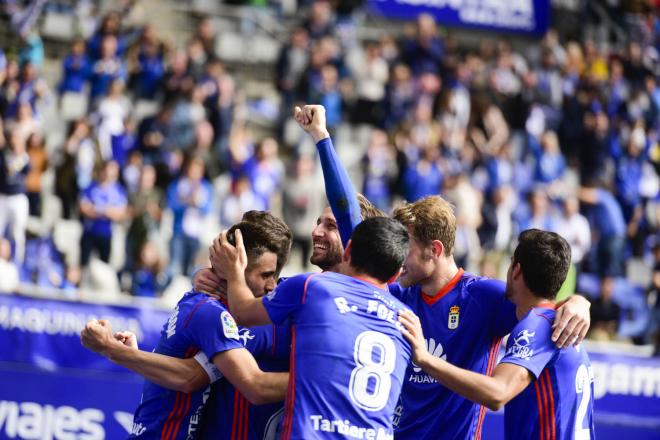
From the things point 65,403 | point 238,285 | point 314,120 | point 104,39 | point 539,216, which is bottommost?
point 65,403

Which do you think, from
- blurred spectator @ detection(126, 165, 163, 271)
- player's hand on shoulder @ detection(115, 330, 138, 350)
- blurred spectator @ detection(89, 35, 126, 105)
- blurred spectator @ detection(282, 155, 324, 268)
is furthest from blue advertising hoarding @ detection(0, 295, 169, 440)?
blurred spectator @ detection(89, 35, 126, 105)

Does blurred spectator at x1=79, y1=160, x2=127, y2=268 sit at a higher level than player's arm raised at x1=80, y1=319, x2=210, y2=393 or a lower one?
lower

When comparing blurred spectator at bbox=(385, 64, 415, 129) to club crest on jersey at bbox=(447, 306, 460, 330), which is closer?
club crest on jersey at bbox=(447, 306, 460, 330)

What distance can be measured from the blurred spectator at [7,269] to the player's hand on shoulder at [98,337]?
7.98 meters

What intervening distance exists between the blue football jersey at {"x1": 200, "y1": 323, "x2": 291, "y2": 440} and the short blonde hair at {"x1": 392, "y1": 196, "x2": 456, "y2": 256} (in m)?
0.91

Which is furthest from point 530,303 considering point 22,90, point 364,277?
point 22,90

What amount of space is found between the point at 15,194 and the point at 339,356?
1049 cm

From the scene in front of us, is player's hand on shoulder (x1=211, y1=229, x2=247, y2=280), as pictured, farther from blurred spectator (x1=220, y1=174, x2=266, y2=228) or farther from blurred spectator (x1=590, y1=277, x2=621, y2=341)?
blurred spectator (x1=590, y1=277, x2=621, y2=341)

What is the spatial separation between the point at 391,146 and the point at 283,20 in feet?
16.1

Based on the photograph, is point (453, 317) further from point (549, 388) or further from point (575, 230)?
point (575, 230)

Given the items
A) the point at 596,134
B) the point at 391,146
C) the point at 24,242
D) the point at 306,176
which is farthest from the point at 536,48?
the point at 24,242

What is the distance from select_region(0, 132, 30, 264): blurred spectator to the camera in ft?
45.9

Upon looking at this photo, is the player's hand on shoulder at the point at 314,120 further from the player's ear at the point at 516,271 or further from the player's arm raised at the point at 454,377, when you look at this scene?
the player's arm raised at the point at 454,377

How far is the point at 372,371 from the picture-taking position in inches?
181
